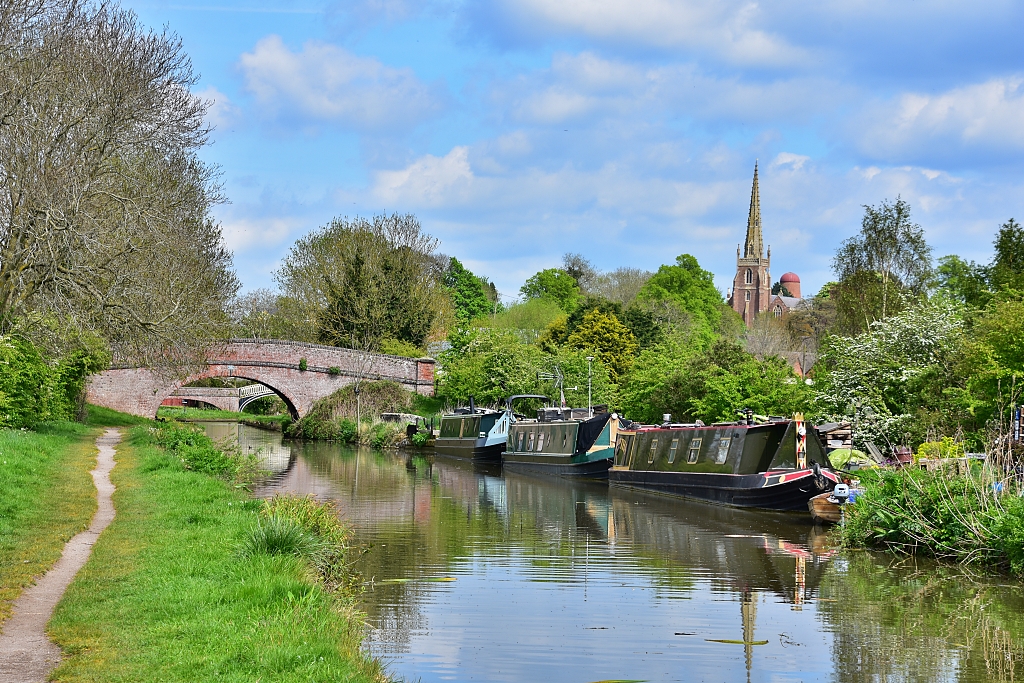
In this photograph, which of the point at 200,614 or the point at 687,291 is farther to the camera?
the point at 687,291

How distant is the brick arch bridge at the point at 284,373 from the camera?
45.9m

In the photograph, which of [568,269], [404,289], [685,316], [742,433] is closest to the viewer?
[742,433]

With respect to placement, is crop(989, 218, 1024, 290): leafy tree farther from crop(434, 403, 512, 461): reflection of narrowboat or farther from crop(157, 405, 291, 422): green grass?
Answer: crop(157, 405, 291, 422): green grass

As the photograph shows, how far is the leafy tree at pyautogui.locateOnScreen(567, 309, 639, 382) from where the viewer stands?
4941 centimetres

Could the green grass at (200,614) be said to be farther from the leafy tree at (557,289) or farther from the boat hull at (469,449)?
the leafy tree at (557,289)

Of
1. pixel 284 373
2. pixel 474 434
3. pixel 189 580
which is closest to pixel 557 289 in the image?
pixel 284 373

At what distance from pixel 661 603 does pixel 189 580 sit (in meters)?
5.71

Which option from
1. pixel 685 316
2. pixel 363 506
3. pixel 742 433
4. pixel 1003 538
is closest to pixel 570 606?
pixel 1003 538

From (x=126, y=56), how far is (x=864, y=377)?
19092 mm

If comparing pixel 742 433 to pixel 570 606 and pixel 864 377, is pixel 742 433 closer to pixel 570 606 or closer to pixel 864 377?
pixel 864 377

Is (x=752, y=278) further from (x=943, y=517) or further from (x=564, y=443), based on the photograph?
(x=943, y=517)

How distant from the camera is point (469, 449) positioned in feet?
127

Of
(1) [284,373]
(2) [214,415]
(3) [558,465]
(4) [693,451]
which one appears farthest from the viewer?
(2) [214,415]

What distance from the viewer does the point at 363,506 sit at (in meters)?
21.8
